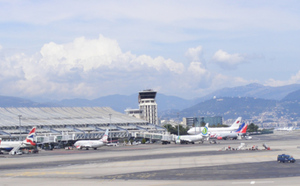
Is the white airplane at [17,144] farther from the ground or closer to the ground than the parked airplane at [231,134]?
closer to the ground

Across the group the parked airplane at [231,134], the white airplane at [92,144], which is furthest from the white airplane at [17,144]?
the parked airplane at [231,134]

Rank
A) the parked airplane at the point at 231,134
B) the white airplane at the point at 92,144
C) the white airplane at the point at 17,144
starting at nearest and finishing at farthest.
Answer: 1. the white airplane at the point at 17,144
2. the white airplane at the point at 92,144
3. the parked airplane at the point at 231,134

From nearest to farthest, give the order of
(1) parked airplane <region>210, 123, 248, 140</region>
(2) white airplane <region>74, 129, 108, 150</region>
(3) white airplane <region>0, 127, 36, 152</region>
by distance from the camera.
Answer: (3) white airplane <region>0, 127, 36, 152</region>, (2) white airplane <region>74, 129, 108, 150</region>, (1) parked airplane <region>210, 123, 248, 140</region>

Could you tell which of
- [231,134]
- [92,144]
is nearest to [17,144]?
[92,144]

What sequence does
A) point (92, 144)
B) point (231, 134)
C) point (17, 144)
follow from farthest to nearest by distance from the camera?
point (231, 134), point (92, 144), point (17, 144)

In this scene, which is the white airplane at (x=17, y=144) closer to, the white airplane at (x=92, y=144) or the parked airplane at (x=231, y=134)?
the white airplane at (x=92, y=144)

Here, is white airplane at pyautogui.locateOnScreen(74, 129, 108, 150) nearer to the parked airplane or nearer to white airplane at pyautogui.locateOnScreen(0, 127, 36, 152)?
white airplane at pyautogui.locateOnScreen(0, 127, 36, 152)

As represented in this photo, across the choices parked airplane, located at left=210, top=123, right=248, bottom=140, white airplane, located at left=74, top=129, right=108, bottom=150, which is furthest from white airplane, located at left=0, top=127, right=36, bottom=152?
parked airplane, located at left=210, top=123, right=248, bottom=140

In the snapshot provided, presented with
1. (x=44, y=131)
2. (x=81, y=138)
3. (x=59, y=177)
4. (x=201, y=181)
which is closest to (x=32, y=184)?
(x=59, y=177)

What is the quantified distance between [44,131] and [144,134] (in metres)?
41.2

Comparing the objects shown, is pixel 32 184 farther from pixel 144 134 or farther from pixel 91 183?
pixel 144 134

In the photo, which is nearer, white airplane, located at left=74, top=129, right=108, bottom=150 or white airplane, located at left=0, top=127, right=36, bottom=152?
white airplane, located at left=0, top=127, right=36, bottom=152

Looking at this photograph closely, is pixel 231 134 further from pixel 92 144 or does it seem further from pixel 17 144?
pixel 17 144

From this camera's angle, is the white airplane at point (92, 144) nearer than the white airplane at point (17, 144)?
No
